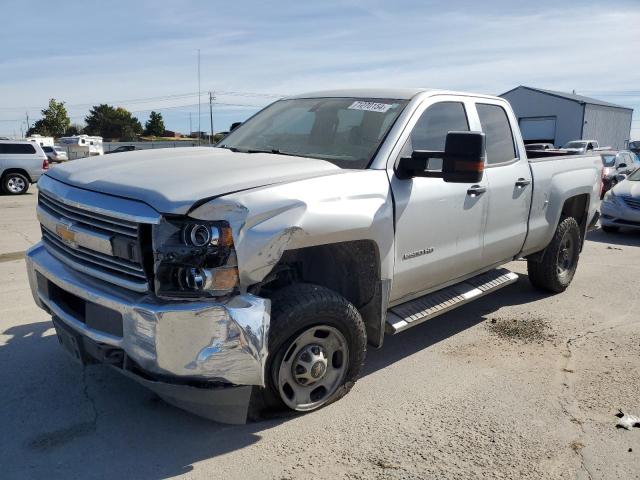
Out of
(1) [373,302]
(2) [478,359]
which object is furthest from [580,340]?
(1) [373,302]

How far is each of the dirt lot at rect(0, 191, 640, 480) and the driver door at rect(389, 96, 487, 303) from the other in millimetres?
696

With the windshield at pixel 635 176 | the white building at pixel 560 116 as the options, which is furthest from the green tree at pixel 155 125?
the windshield at pixel 635 176

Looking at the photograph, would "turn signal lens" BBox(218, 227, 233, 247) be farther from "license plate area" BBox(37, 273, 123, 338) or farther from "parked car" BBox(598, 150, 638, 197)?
"parked car" BBox(598, 150, 638, 197)

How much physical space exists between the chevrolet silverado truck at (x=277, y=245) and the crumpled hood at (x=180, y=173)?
0.05 feet

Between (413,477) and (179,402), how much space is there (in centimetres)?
125

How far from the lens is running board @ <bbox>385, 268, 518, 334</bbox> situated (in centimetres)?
382

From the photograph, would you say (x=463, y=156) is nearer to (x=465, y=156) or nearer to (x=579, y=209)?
(x=465, y=156)

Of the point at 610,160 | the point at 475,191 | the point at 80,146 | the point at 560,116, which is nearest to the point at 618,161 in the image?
the point at 610,160

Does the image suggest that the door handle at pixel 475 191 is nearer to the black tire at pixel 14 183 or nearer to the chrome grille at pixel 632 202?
the chrome grille at pixel 632 202

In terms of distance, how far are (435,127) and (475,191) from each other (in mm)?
568

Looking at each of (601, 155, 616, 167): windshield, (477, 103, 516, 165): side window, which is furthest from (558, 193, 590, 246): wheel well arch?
(601, 155, 616, 167): windshield

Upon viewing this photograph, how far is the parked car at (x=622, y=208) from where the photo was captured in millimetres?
10180

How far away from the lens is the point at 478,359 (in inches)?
171

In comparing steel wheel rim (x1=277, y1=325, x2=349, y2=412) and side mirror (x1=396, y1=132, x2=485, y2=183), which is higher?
side mirror (x1=396, y1=132, x2=485, y2=183)
